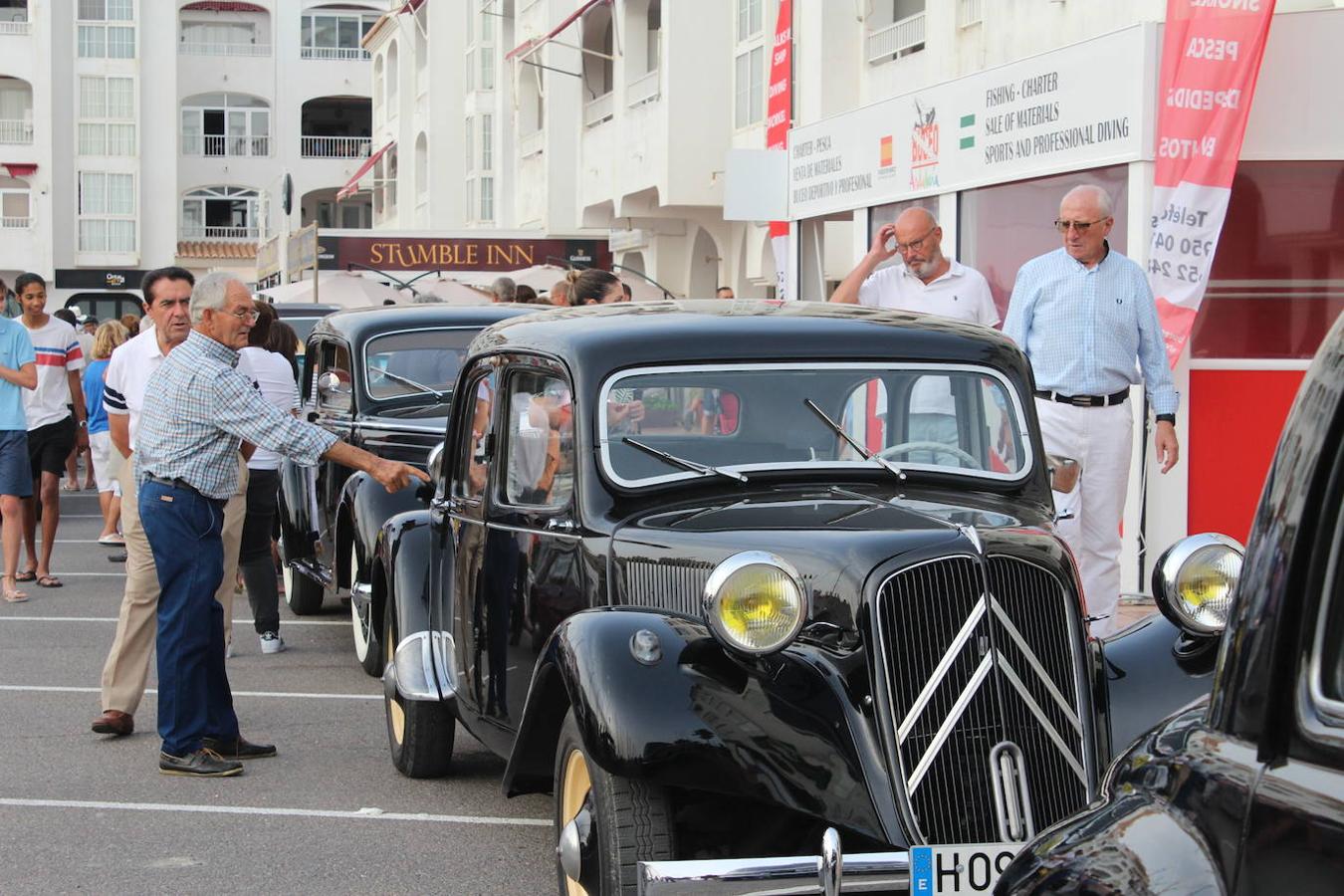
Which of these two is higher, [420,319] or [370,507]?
[420,319]

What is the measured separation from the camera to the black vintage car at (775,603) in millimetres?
4410

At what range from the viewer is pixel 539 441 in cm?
599

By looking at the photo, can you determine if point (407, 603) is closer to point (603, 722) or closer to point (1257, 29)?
point (603, 722)

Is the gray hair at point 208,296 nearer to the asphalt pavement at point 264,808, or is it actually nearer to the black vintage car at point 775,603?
the black vintage car at point 775,603

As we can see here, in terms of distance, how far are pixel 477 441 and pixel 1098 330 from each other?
Result: 294 centimetres

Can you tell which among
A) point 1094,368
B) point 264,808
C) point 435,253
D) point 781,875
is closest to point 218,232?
point 435,253

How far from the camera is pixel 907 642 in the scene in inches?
177

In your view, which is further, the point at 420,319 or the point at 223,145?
the point at 223,145

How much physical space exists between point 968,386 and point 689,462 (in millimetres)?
956

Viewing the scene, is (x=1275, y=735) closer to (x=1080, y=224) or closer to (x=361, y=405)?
(x=1080, y=224)

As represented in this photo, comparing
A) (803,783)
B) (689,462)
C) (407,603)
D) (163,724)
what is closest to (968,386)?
(689,462)

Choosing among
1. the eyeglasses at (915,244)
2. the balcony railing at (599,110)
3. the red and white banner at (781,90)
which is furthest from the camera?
the balcony railing at (599,110)

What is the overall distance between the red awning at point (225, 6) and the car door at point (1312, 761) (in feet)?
247

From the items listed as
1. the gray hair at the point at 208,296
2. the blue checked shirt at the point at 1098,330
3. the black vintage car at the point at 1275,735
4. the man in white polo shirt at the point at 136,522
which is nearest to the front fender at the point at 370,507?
the man in white polo shirt at the point at 136,522
